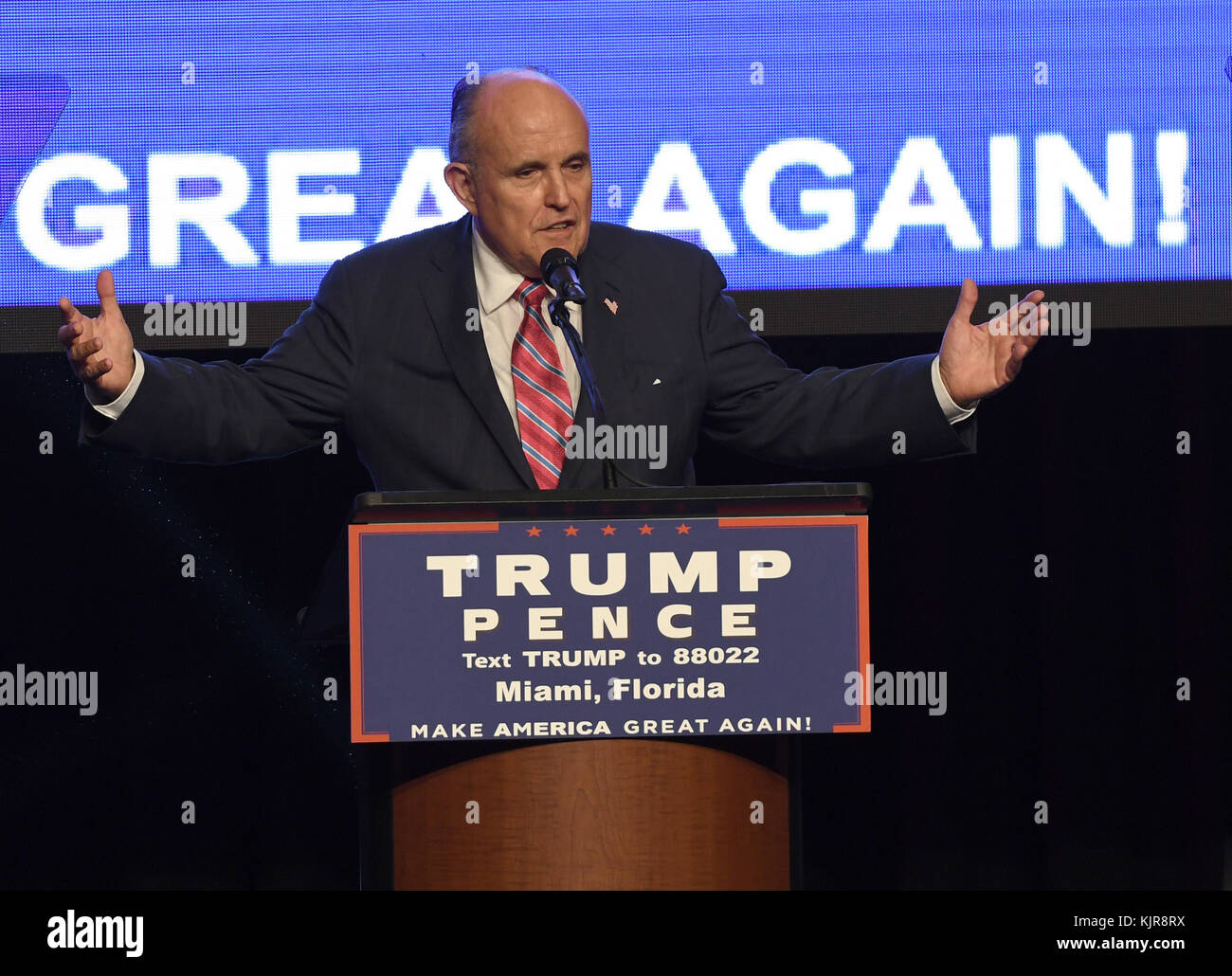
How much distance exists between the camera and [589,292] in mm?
2584

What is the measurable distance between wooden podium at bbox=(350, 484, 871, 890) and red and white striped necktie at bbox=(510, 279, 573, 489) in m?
0.56

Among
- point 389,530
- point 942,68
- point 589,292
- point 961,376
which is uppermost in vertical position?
point 942,68

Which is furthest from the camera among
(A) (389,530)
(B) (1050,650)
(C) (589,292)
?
(B) (1050,650)

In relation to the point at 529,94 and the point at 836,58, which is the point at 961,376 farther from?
the point at 836,58

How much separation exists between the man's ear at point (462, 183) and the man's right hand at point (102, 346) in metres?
0.66

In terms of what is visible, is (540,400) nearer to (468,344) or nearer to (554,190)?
(468,344)

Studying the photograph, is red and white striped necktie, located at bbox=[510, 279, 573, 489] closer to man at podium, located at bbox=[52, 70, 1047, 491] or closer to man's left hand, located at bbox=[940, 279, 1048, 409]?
man at podium, located at bbox=[52, 70, 1047, 491]

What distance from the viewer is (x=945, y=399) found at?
2.42 m

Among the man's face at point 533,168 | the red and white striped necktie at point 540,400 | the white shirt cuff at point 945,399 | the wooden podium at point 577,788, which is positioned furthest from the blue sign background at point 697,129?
the wooden podium at point 577,788

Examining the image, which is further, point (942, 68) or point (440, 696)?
point (942, 68)

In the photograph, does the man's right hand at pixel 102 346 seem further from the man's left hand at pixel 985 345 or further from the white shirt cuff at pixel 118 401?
the man's left hand at pixel 985 345

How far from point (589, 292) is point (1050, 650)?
1705 millimetres
